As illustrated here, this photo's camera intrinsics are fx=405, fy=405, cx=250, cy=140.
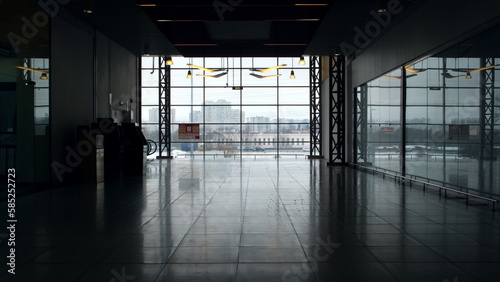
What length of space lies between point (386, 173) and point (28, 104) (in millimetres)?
10069

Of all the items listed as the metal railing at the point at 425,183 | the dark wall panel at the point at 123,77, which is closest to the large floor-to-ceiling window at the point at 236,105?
the dark wall panel at the point at 123,77

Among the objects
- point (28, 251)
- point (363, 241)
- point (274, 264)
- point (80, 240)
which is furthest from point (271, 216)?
point (28, 251)

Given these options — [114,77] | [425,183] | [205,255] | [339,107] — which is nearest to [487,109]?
[425,183]

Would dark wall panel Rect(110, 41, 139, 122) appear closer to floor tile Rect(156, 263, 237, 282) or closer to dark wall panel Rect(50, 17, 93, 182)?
dark wall panel Rect(50, 17, 93, 182)

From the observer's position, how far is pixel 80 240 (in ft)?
16.2

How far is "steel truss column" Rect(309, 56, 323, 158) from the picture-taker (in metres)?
22.9

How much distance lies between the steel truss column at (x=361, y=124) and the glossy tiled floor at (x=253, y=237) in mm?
6262

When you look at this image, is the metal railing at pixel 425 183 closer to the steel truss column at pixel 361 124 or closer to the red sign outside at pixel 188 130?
the steel truss column at pixel 361 124

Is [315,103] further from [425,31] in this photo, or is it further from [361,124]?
[425,31]

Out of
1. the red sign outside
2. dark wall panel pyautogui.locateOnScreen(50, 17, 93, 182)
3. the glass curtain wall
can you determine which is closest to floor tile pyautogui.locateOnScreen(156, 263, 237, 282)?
the glass curtain wall

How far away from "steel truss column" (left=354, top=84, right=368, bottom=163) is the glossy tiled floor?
247 inches

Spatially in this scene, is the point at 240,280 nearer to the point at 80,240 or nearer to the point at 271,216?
the point at 80,240

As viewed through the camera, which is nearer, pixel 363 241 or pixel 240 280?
pixel 240 280

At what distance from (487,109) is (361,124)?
8.39 m
